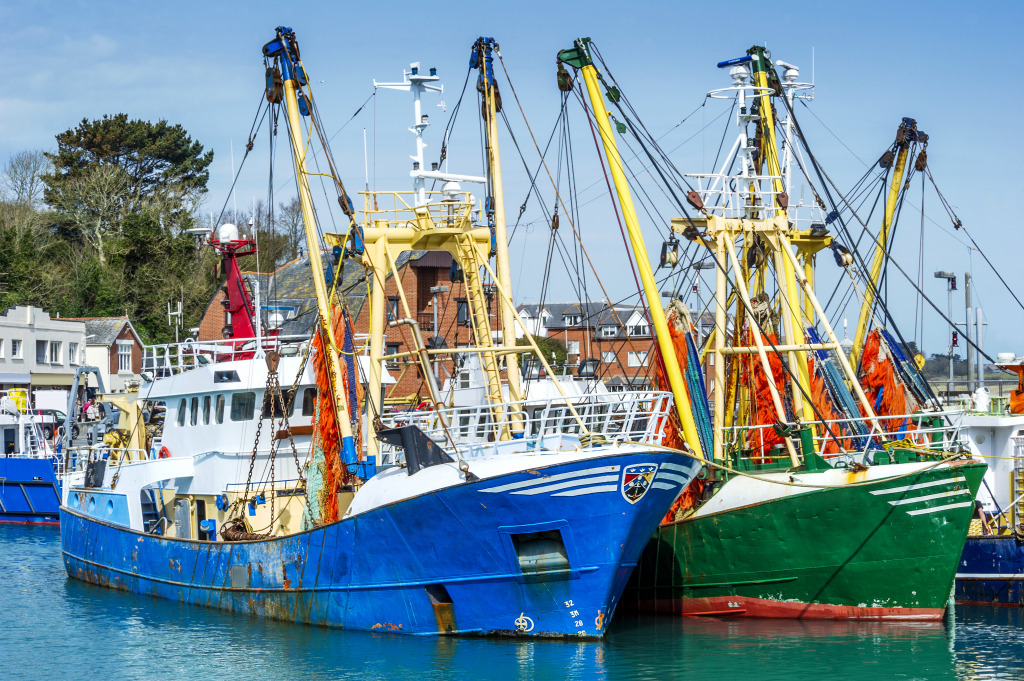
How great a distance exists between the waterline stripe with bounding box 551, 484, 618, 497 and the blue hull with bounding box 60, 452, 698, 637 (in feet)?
0.05

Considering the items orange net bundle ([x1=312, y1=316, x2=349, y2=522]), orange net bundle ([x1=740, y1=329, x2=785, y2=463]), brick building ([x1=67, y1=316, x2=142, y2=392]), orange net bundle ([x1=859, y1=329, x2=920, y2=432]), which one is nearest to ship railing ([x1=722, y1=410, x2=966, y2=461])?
orange net bundle ([x1=740, y1=329, x2=785, y2=463])

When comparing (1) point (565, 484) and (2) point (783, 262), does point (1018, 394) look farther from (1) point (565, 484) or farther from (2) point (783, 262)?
(1) point (565, 484)

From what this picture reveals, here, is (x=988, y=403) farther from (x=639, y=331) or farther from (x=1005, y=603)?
(x=639, y=331)

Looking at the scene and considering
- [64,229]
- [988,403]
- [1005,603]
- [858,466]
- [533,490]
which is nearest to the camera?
[533,490]

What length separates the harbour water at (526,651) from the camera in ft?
54.9

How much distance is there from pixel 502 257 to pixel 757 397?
6.09 metres

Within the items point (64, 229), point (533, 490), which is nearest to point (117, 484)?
point (533, 490)

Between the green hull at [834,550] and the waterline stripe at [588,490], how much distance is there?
3.65 m

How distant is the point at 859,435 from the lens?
1909 cm

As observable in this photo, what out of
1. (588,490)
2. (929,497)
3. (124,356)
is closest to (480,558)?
(588,490)

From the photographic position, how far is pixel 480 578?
58.9ft

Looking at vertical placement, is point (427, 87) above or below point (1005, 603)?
above

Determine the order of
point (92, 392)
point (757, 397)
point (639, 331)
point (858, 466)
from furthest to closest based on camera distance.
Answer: point (639, 331) < point (92, 392) < point (757, 397) < point (858, 466)

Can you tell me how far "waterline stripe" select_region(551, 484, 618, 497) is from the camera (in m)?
17.1
